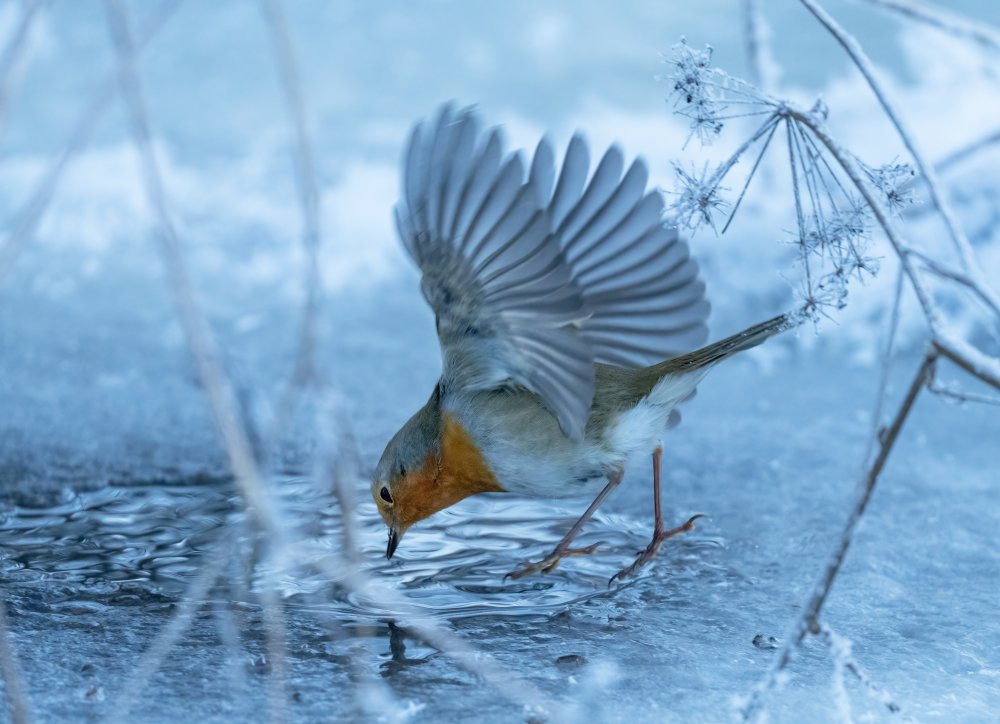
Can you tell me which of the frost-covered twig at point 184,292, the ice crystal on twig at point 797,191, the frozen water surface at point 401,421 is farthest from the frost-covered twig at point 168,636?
the ice crystal on twig at point 797,191

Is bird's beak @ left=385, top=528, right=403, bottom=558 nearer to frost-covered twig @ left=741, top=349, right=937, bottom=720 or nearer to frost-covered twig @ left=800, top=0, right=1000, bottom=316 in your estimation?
frost-covered twig @ left=741, top=349, right=937, bottom=720

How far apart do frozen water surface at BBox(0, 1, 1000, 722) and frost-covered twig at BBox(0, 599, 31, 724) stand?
1.2 inches

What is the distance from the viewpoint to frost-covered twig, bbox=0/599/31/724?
1648mm

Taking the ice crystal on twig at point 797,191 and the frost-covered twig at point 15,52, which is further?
the ice crystal on twig at point 797,191

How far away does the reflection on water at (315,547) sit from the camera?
2.66 m

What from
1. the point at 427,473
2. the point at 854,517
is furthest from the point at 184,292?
the point at 427,473

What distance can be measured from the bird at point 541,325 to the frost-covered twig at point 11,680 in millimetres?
836

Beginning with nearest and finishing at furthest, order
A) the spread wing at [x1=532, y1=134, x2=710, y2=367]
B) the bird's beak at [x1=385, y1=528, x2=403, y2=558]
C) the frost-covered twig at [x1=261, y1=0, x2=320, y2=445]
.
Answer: the frost-covered twig at [x1=261, y1=0, x2=320, y2=445] → the spread wing at [x1=532, y1=134, x2=710, y2=367] → the bird's beak at [x1=385, y1=528, x2=403, y2=558]

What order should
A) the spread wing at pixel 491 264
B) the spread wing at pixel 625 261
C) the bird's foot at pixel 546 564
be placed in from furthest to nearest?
the bird's foot at pixel 546 564, the spread wing at pixel 625 261, the spread wing at pixel 491 264

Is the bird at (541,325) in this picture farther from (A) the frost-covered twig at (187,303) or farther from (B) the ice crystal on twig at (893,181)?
(A) the frost-covered twig at (187,303)

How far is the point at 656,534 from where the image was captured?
2.84m

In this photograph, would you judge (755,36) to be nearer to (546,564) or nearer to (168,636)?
(546,564)

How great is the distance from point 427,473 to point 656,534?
517 mm

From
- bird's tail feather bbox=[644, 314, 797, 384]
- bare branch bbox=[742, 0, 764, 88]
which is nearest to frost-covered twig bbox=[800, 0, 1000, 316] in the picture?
bird's tail feather bbox=[644, 314, 797, 384]
